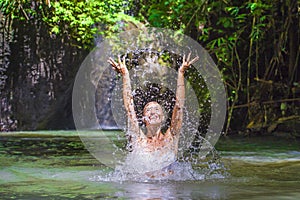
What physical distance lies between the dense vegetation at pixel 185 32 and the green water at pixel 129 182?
2.10 meters

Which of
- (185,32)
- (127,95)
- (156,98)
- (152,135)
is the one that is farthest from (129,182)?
(156,98)

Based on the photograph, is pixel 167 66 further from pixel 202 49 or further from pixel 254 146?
pixel 254 146

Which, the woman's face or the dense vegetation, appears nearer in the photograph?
the woman's face

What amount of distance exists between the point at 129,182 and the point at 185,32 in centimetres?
590

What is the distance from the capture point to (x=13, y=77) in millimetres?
14375

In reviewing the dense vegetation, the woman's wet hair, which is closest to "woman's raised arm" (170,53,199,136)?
the dense vegetation

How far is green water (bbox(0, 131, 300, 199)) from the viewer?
162 inches

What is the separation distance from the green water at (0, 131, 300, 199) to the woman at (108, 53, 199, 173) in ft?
1.50

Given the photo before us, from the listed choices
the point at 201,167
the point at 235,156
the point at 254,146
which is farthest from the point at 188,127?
the point at 201,167

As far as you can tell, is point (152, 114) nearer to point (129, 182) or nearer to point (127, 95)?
point (127, 95)

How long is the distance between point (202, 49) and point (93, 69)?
632 centimetres

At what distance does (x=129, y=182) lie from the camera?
4.82 meters

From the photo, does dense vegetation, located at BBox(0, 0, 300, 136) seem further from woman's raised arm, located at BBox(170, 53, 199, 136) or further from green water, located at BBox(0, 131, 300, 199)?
woman's raised arm, located at BBox(170, 53, 199, 136)

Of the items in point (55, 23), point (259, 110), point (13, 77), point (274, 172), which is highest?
point (55, 23)
